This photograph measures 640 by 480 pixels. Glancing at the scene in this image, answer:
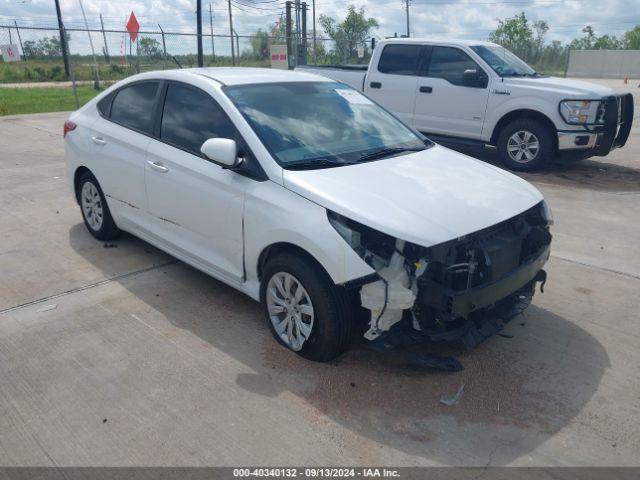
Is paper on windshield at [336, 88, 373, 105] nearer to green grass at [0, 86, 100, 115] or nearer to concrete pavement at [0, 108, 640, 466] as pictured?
concrete pavement at [0, 108, 640, 466]

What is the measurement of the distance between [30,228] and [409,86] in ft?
21.4

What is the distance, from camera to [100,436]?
2.94 metres

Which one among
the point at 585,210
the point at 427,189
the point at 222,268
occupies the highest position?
the point at 427,189

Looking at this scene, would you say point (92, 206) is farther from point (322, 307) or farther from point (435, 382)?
point (435, 382)

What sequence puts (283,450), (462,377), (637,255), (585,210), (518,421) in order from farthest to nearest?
(585,210) < (637,255) < (462,377) < (518,421) < (283,450)

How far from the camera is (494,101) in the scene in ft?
29.5

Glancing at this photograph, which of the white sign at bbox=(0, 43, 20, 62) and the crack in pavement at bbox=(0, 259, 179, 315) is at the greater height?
the white sign at bbox=(0, 43, 20, 62)

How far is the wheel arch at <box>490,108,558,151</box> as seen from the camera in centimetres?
866

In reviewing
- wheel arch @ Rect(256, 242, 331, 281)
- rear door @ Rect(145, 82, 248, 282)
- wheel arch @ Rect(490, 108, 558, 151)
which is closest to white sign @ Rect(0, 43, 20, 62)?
A: wheel arch @ Rect(490, 108, 558, 151)

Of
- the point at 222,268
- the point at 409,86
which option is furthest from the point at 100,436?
the point at 409,86

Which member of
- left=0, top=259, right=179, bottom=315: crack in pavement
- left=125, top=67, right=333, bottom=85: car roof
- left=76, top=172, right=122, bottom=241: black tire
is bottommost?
left=0, top=259, right=179, bottom=315: crack in pavement

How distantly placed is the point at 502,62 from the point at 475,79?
700 millimetres

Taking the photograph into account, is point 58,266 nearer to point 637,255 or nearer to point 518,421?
point 518,421

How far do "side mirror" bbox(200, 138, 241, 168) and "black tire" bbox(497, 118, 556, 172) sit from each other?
646 centimetres
